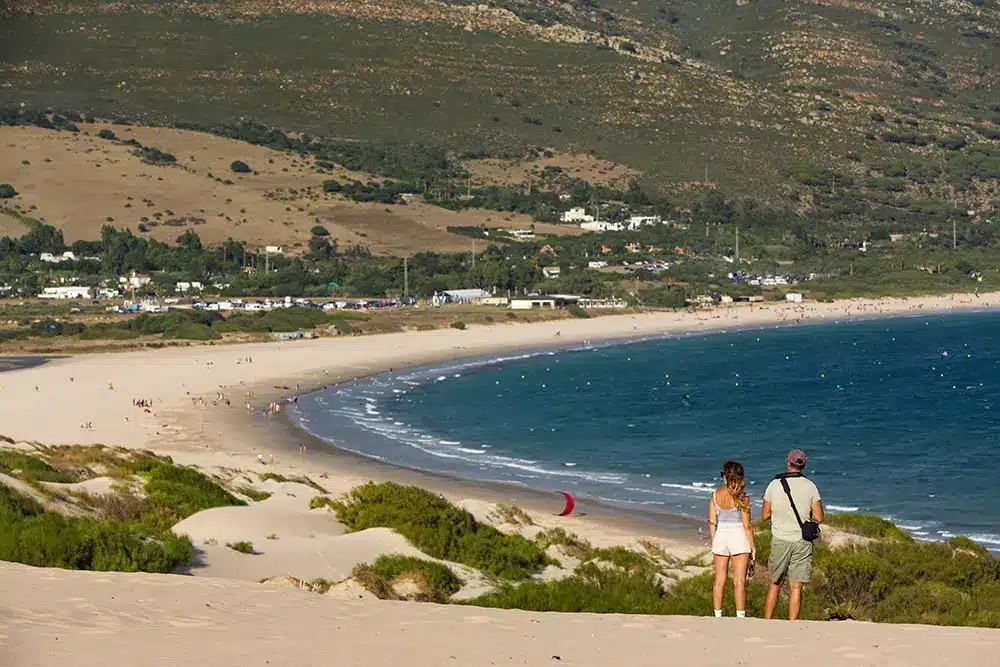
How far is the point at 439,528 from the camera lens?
22.4m

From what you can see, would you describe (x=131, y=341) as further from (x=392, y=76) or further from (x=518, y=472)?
(x=392, y=76)

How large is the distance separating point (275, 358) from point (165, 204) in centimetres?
8605

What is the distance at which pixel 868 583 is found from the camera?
19656mm

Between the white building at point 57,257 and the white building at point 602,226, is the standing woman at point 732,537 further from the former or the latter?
the white building at point 602,226

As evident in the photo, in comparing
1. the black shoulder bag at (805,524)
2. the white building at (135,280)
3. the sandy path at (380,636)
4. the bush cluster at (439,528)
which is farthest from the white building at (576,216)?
the black shoulder bag at (805,524)

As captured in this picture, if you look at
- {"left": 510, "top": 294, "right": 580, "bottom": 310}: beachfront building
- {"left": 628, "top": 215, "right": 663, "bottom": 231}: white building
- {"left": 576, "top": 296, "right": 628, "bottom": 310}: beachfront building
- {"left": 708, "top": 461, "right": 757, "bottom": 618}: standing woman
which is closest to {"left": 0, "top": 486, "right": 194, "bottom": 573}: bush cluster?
{"left": 708, "top": 461, "right": 757, "bottom": 618}: standing woman

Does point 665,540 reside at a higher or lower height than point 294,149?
lower

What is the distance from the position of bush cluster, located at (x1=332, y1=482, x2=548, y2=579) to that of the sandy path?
6.31 metres

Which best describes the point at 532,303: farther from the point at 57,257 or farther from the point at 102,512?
the point at 102,512

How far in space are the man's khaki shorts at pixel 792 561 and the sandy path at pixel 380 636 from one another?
1.92ft

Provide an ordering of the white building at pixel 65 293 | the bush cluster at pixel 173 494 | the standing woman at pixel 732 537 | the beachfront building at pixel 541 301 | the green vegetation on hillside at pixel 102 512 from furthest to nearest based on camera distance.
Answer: the white building at pixel 65 293 → the beachfront building at pixel 541 301 → the bush cluster at pixel 173 494 → the green vegetation on hillside at pixel 102 512 → the standing woman at pixel 732 537

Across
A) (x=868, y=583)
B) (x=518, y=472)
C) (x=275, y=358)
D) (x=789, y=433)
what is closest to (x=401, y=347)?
(x=275, y=358)

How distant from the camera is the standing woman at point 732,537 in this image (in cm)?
1380

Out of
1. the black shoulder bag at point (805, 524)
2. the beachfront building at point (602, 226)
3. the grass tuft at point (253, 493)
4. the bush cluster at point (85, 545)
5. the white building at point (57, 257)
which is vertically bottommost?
the grass tuft at point (253, 493)
